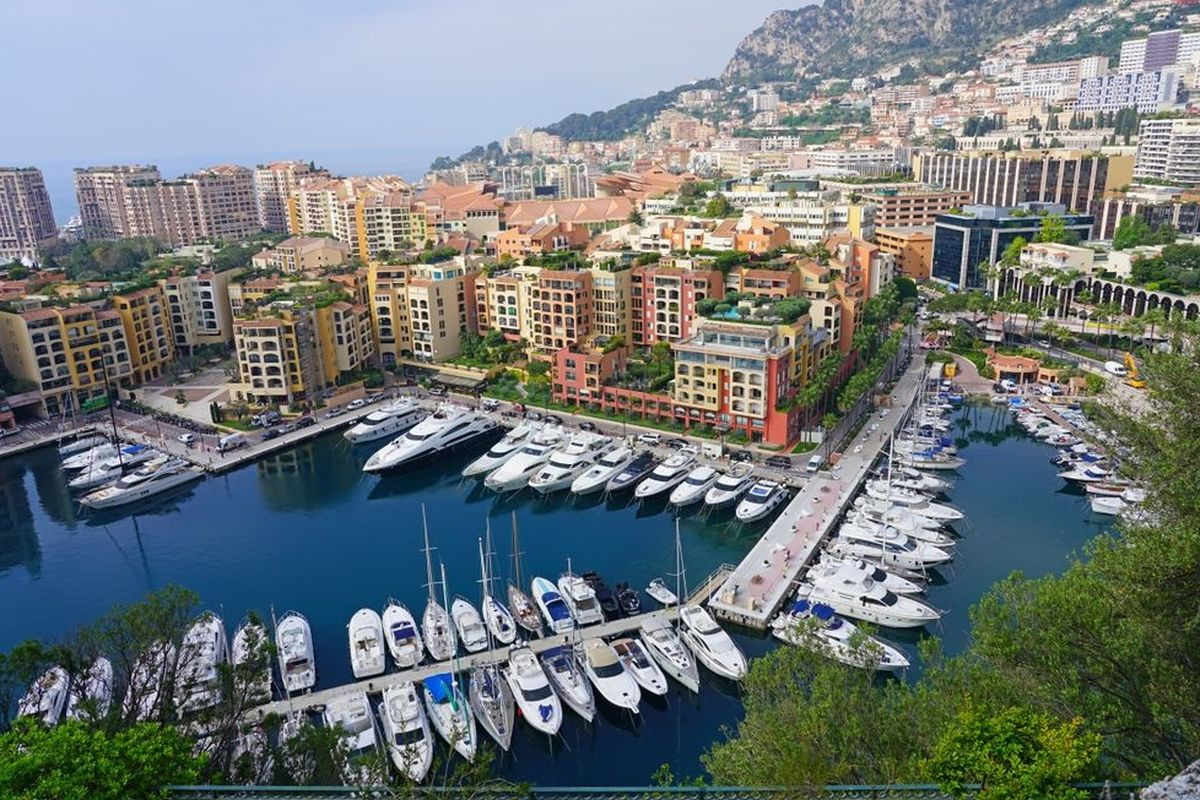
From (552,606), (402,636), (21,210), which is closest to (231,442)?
(402,636)

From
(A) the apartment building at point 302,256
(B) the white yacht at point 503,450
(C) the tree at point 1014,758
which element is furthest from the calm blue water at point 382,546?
(A) the apartment building at point 302,256

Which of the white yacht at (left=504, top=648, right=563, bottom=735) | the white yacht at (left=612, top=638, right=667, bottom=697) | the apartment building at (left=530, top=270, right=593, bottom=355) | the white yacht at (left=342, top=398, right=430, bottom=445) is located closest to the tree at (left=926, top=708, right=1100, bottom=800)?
the white yacht at (left=504, top=648, right=563, bottom=735)

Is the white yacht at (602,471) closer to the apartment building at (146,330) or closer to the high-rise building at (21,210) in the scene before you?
the apartment building at (146,330)

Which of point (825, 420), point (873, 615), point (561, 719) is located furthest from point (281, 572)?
point (825, 420)

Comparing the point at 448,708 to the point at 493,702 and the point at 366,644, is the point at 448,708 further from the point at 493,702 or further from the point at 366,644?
the point at 366,644

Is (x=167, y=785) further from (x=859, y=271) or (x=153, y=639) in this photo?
(x=859, y=271)

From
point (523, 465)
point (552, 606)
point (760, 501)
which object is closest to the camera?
point (552, 606)
